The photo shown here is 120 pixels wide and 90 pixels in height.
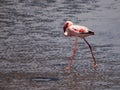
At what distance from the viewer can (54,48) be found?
11422 millimetres

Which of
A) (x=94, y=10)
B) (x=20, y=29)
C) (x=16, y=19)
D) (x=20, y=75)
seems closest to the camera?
(x=20, y=75)

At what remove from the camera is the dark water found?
28.9 feet

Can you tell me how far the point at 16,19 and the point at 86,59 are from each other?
569 cm

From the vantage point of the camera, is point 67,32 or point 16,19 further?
point 16,19

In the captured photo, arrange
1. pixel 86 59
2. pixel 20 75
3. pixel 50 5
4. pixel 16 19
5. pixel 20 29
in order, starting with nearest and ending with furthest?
pixel 20 75 < pixel 86 59 < pixel 20 29 < pixel 16 19 < pixel 50 5

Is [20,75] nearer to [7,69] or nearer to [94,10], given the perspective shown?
[7,69]

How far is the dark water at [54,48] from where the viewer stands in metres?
8.81

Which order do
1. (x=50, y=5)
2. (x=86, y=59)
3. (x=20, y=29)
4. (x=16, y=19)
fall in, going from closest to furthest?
1. (x=86, y=59)
2. (x=20, y=29)
3. (x=16, y=19)
4. (x=50, y=5)

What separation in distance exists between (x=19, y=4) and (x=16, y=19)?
3756 mm

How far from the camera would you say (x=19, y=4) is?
768 inches

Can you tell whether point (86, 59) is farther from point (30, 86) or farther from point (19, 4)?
point (19, 4)

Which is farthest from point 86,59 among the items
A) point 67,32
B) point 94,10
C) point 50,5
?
point 50,5

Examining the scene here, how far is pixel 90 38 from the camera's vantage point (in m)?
12.9

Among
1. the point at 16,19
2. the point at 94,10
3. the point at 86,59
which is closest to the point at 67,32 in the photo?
the point at 86,59
